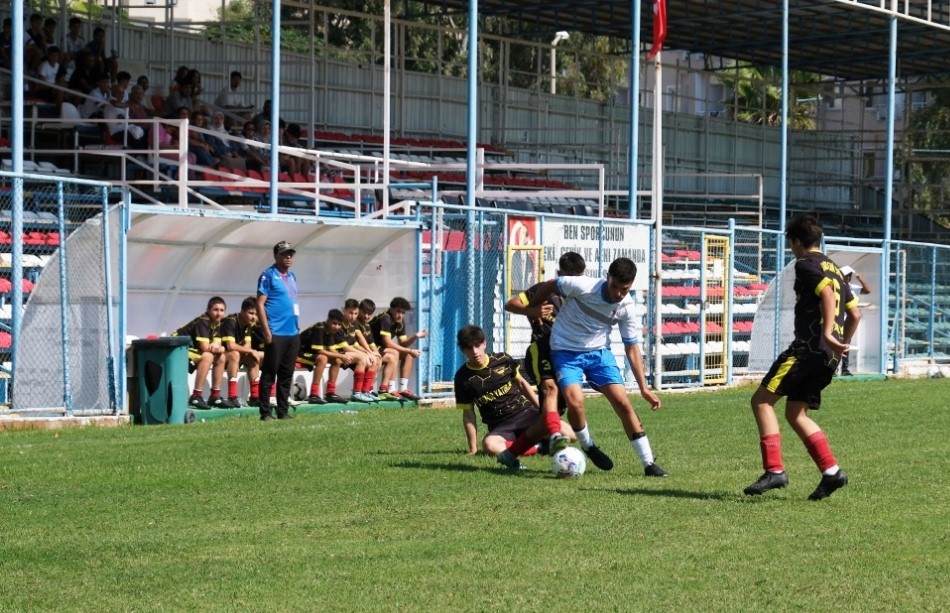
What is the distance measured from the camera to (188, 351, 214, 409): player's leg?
717 inches

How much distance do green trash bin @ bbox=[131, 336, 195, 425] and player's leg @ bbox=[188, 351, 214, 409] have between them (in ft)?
3.13

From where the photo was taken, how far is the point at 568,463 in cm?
1186

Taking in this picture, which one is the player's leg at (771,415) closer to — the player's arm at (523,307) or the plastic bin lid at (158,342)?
the player's arm at (523,307)

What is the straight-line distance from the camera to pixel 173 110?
85.5 ft

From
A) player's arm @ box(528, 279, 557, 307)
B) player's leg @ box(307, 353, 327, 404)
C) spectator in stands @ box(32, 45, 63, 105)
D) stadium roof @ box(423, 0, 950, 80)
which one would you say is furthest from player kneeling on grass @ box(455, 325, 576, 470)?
stadium roof @ box(423, 0, 950, 80)

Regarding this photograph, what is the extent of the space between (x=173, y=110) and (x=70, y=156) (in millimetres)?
2152

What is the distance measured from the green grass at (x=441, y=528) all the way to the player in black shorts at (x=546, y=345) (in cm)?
44

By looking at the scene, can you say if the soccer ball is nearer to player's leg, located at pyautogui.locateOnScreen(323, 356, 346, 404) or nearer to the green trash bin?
the green trash bin

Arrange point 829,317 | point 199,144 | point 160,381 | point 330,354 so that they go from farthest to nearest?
point 199,144, point 330,354, point 160,381, point 829,317

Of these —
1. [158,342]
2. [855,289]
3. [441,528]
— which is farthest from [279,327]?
[855,289]

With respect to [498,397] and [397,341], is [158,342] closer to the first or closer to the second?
[397,341]

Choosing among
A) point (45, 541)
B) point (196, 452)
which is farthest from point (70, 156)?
point (45, 541)

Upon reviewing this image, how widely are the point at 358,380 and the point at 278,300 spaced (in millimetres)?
2866

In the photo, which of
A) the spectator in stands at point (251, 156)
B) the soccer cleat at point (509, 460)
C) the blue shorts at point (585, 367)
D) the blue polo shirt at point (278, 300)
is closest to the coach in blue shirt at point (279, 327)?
the blue polo shirt at point (278, 300)
